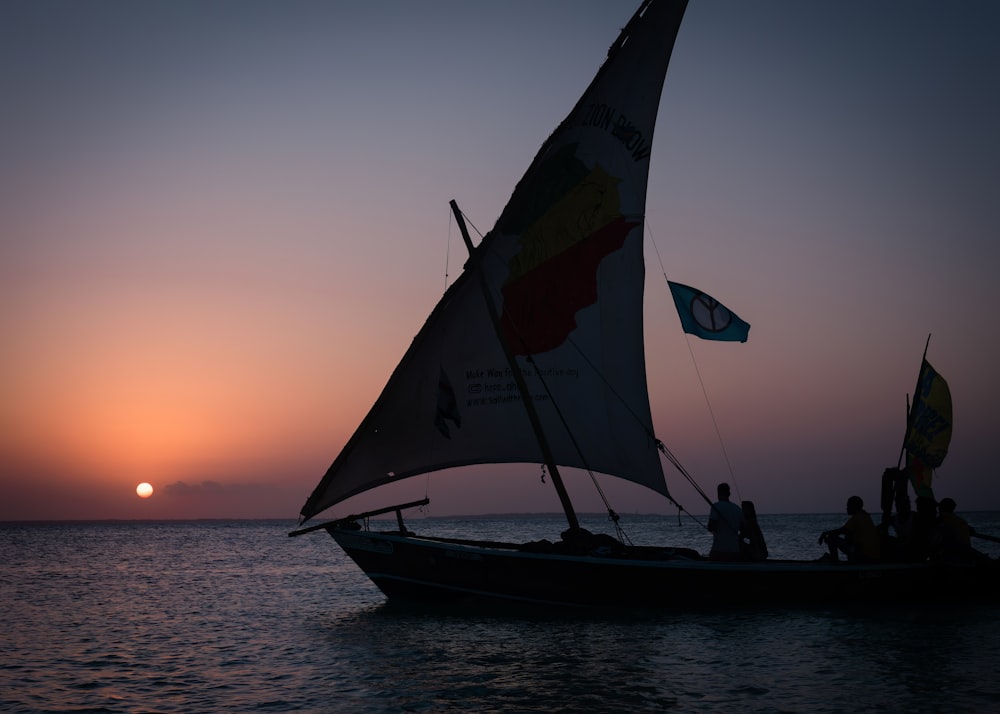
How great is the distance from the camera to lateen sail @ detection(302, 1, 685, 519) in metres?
21.1

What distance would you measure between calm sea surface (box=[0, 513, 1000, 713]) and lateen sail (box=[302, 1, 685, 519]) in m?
3.79

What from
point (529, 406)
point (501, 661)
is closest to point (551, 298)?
point (529, 406)

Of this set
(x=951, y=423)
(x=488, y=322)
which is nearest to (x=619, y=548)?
(x=488, y=322)

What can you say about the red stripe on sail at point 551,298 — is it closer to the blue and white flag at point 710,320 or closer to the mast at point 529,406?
the mast at point 529,406

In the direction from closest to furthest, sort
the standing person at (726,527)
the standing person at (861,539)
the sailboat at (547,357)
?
the standing person at (726,527)
the standing person at (861,539)
the sailboat at (547,357)

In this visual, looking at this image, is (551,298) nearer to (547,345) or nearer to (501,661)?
(547,345)

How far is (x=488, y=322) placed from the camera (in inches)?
843

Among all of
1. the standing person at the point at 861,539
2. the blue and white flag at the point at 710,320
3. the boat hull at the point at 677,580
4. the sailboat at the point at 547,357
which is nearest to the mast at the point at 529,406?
the sailboat at the point at 547,357

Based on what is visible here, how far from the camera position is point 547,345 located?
70.3 feet

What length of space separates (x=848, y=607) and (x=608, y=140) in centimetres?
1242

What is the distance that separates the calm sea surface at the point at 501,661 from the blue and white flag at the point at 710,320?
636 cm

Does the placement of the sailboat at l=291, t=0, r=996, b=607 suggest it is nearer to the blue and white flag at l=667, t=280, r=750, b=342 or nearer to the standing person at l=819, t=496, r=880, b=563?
the blue and white flag at l=667, t=280, r=750, b=342

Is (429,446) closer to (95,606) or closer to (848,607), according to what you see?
(848,607)

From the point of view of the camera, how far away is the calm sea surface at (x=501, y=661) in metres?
13.5
